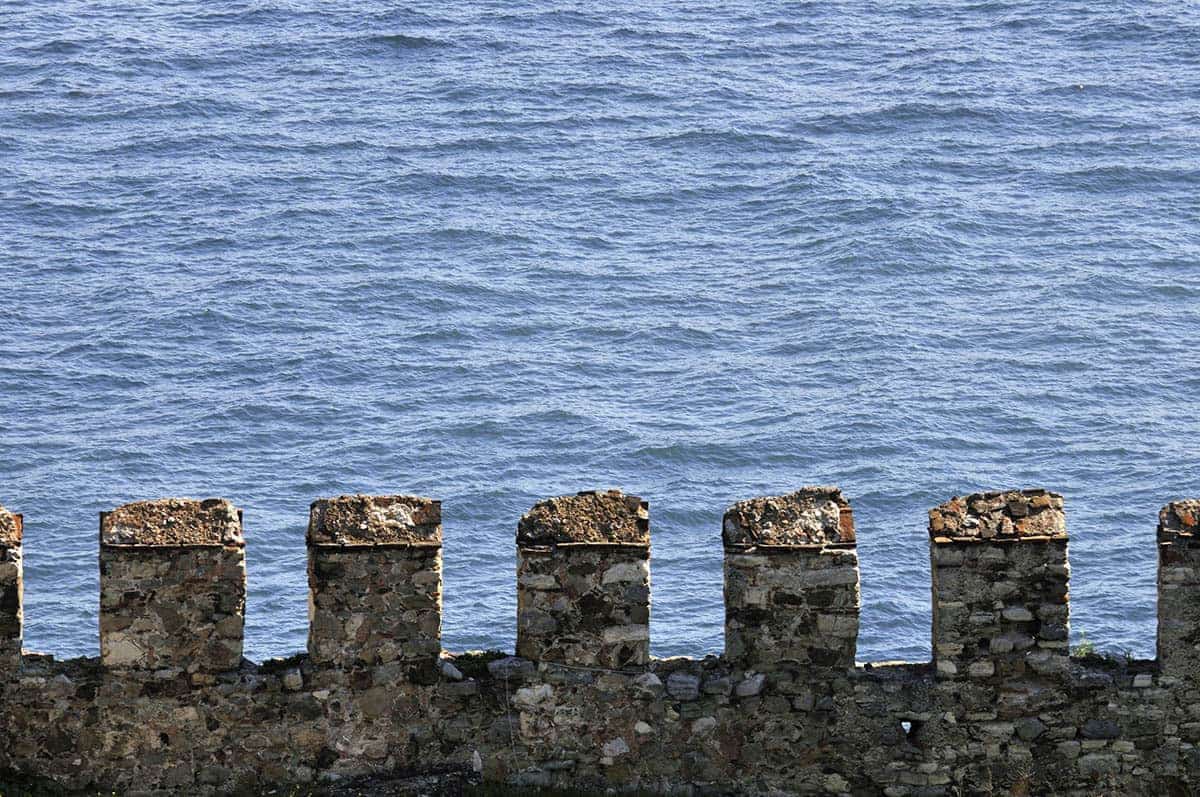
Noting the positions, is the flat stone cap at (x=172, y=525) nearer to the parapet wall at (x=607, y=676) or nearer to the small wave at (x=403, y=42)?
the parapet wall at (x=607, y=676)

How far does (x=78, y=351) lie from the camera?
2504 inches

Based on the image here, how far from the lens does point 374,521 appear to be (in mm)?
18250

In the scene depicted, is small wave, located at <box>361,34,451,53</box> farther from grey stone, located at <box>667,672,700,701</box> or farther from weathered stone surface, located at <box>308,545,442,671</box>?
grey stone, located at <box>667,672,700,701</box>

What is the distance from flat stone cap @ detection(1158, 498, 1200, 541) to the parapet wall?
2 cm

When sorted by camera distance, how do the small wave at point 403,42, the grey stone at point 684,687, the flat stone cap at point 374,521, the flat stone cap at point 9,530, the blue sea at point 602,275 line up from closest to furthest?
1. the flat stone cap at point 9,530
2. the flat stone cap at point 374,521
3. the grey stone at point 684,687
4. the blue sea at point 602,275
5. the small wave at point 403,42

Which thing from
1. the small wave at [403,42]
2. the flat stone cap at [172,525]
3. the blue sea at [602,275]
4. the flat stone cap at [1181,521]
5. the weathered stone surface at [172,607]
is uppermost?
the small wave at [403,42]

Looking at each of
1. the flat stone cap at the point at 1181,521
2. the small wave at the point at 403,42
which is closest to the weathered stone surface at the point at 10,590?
the flat stone cap at the point at 1181,521

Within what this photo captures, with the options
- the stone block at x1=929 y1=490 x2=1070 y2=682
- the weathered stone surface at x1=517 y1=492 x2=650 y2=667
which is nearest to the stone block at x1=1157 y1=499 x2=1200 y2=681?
the stone block at x1=929 y1=490 x2=1070 y2=682

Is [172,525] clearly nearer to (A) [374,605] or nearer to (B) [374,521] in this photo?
(B) [374,521]

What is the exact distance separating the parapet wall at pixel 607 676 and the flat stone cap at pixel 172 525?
0.02 metres

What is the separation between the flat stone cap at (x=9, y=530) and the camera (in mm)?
18016

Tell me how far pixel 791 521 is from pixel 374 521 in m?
3.50

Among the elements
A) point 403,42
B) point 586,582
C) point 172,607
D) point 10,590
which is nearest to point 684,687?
point 586,582

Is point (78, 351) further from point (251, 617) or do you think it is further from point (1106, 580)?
point (1106, 580)
